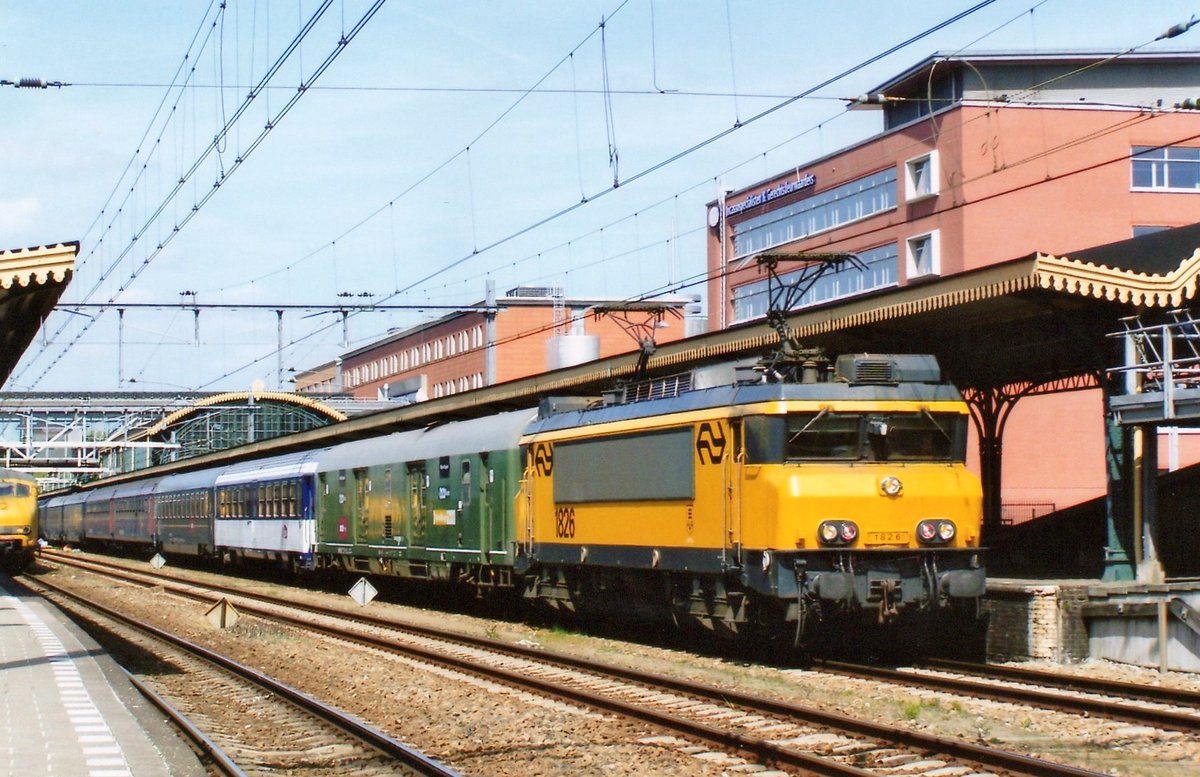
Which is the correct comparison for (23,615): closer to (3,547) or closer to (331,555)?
(331,555)

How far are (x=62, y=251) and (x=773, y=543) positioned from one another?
8.38 m

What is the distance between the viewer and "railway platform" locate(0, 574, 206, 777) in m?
11.2

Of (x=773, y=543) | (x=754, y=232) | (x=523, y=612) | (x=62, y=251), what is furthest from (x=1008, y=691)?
(x=754, y=232)

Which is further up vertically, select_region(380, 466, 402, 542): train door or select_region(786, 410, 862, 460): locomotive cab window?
select_region(786, 410, 862, 460): locomotive cab window

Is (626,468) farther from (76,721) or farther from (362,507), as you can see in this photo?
(362,507)

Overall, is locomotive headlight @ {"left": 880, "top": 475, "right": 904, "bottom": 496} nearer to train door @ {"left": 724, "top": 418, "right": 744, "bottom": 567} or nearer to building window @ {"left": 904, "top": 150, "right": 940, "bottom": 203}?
train door @ {"left": 724, "top": 418, "right": 744, "bottom": 567}

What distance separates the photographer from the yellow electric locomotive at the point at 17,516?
4600 cm

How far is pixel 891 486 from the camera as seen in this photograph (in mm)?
17078

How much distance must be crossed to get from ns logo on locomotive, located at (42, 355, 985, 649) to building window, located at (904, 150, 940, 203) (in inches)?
1339

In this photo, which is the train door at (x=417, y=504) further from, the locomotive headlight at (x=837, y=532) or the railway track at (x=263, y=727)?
the locomotive headlight at (x=837, y=532)

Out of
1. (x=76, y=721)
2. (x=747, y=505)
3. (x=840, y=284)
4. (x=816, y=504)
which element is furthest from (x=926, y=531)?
(x=840, y=284)

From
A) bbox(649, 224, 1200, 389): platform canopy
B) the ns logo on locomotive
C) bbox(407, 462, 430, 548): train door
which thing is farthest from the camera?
bbox(407, 462, 430, 548): train door

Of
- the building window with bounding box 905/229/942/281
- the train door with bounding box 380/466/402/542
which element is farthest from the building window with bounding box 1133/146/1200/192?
the train door with bounding box 380/466/402/542

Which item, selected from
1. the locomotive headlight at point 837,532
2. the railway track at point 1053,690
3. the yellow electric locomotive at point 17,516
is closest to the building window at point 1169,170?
the yellow electric locomotive at point 17,516
